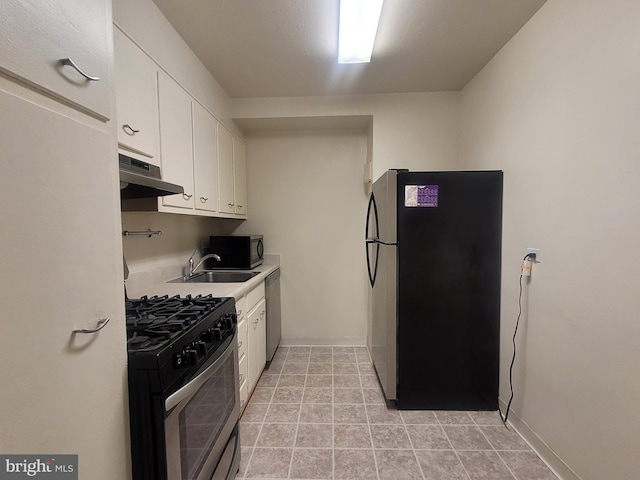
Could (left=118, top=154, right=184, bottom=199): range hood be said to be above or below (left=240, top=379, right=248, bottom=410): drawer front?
above

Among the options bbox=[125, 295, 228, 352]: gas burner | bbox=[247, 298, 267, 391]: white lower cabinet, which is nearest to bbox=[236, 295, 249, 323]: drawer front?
bbox=[247, 298, 267, 391]: white lower cabinet

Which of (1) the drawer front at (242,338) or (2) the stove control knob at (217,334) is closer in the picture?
(2) the stove control knob at (217,334)

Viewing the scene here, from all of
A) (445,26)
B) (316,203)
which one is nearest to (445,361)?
(316,203)

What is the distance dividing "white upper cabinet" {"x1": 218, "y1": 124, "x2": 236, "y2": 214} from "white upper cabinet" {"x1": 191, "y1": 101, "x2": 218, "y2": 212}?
0.10m

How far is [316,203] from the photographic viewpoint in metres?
3.26

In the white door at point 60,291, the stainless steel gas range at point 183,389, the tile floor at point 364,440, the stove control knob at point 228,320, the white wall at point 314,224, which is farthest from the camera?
the white wall at point 314,224

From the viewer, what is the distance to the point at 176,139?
1767 mm

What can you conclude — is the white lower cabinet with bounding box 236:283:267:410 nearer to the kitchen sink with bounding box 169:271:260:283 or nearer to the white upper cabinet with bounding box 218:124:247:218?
the kitchen sink with bounding box 169:271:260:283

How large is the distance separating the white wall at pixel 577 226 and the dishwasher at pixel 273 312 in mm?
1931

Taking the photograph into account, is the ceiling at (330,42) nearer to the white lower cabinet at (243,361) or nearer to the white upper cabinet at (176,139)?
the white upper cabinet at (176,139)

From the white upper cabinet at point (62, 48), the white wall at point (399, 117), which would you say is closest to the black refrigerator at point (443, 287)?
the white wall at point (399, 117)

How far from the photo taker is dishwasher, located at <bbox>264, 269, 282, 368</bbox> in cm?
269

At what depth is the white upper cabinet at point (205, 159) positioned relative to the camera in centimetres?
204

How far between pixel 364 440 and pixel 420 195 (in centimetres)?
166
